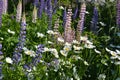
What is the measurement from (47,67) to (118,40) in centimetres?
184

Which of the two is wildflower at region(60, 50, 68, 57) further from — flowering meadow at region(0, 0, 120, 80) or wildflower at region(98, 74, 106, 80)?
wildflower at region(98, 74, 106, 80)

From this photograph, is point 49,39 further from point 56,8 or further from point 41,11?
point 56,8

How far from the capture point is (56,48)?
4.89 m

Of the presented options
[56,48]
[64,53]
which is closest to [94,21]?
[56,48]

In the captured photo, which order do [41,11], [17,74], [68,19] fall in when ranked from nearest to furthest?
1. [17,74]
2. [68,19]
3. [41,11]

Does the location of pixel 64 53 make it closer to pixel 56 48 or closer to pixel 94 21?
pixel 56 48

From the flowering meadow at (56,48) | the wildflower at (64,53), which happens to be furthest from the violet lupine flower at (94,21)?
the wildflower at (64,53)

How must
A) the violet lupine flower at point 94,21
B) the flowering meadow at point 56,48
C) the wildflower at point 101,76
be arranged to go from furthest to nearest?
the violet lupine flower at point 94,21
the wildflower at point 101,76
the flowering meadow at point 56,48

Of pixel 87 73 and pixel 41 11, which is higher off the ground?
pixel 41 11

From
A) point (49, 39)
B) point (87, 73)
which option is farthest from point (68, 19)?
point (87, 73)

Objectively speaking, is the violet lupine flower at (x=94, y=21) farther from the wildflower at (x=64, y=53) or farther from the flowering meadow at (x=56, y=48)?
the wildflower at (x=64, y=53)

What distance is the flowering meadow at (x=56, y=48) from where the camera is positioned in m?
4.09

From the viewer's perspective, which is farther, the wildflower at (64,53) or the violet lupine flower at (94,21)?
the violet lupine flower at (94,21)

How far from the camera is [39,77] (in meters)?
3.99
